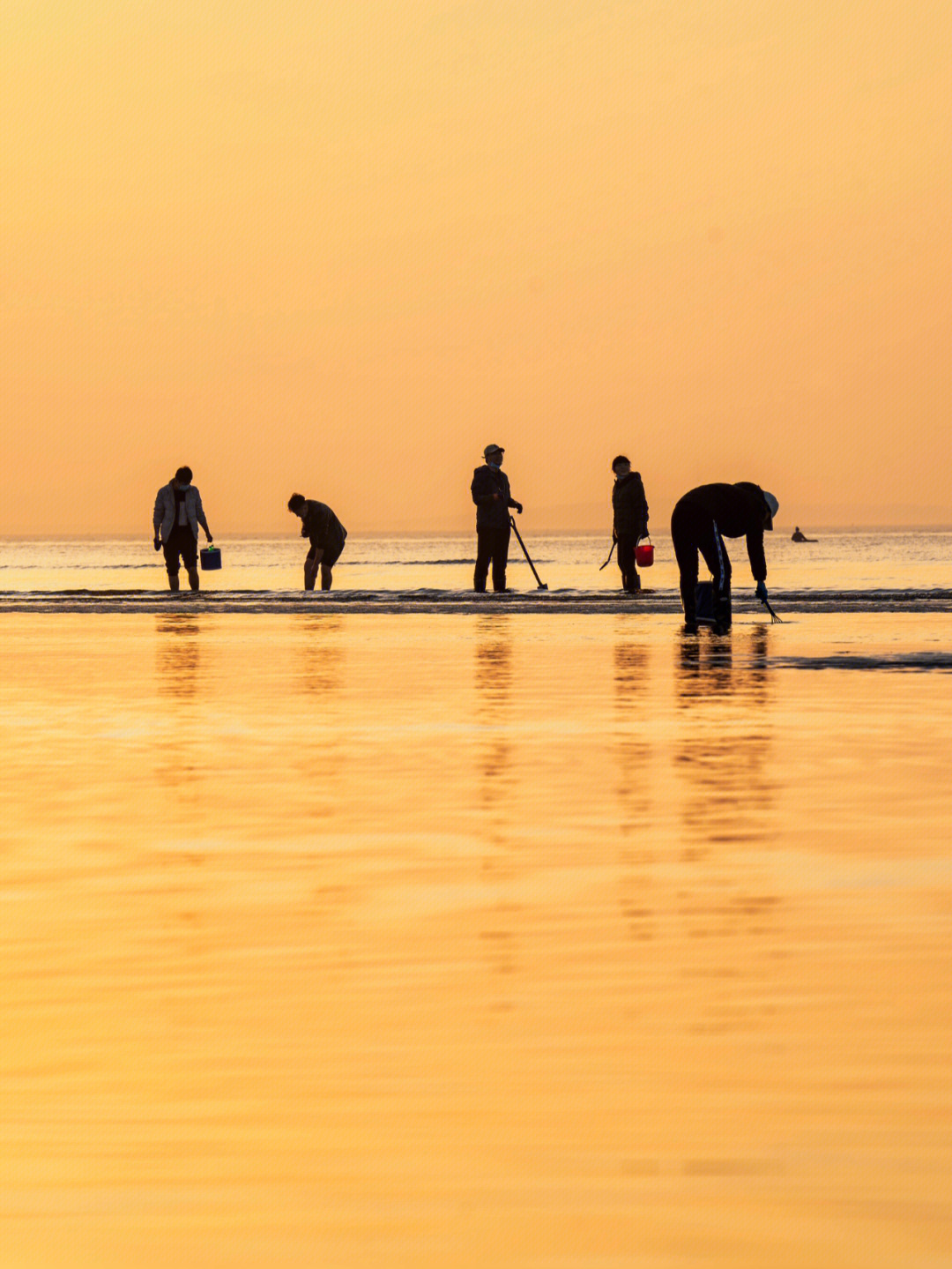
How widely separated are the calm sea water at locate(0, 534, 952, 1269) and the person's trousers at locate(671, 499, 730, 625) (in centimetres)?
619

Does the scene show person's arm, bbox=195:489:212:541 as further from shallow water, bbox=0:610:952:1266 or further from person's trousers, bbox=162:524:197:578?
shallow water, bbox=0:610:952:1266

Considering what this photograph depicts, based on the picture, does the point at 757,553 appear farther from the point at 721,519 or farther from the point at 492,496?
the point at 492,496

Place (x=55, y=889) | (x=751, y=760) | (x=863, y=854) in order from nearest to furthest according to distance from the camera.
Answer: (x=55, y=889) → (x=863, y=854) → (x=751, y=760)

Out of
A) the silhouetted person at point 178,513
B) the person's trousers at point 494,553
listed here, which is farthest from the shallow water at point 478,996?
the silhouetted person at point 178,513

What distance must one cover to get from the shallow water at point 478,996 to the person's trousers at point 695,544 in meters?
6.96

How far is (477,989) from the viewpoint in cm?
552

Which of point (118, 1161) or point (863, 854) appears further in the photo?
point (863, 854)

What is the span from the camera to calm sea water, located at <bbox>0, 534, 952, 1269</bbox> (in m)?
3.68

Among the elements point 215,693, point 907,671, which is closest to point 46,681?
point 215,693

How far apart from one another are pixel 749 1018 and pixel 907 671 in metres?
12.1

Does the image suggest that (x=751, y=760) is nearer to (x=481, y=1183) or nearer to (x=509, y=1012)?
(x=509, y=1012)

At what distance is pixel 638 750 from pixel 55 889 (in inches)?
187

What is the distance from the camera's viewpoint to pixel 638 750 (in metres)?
11.2

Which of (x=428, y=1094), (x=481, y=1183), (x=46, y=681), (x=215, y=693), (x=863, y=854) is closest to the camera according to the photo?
(x=481, y=1183)
